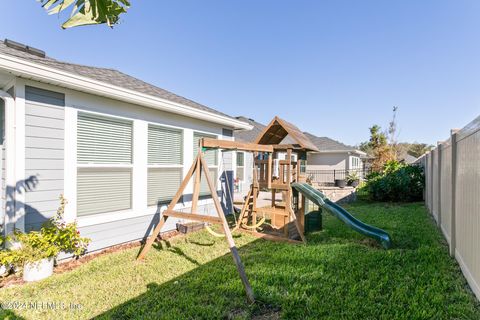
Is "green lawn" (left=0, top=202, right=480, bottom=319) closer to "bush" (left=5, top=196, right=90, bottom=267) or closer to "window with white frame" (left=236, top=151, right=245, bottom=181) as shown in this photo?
"bush" (left=5, top=196, right=90, bottom=267)

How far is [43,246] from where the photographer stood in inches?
145

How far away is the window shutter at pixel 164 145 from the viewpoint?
574 cm

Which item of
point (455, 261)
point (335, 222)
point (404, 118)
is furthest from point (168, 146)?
point (404, 118)

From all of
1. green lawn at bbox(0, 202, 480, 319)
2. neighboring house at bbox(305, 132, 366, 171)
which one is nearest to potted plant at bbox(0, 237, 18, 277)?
green lawn at bbox(0, 202, 480, 319)

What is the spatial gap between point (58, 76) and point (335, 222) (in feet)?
23.2

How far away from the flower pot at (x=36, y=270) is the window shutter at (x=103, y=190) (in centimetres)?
97

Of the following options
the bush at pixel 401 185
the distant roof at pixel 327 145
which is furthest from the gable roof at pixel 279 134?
the distant roof at pixel 327 145

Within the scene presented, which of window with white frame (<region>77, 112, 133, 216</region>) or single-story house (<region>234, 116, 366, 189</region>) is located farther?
single-story house (<region>234, 116, 366, 189</region>)

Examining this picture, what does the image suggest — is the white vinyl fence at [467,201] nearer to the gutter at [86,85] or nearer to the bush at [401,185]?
the gutter at [86,85]

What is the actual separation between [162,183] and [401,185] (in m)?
9.30

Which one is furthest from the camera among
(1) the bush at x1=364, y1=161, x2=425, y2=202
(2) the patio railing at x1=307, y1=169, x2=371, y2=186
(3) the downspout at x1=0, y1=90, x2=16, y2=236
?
(2) the patio railing at x1=307, y1=169, x2=371, y2=186

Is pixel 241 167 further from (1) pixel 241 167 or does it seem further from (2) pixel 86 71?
(2) pixel 86 71

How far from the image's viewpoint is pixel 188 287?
335 cm

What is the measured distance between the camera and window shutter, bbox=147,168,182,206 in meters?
5.75
